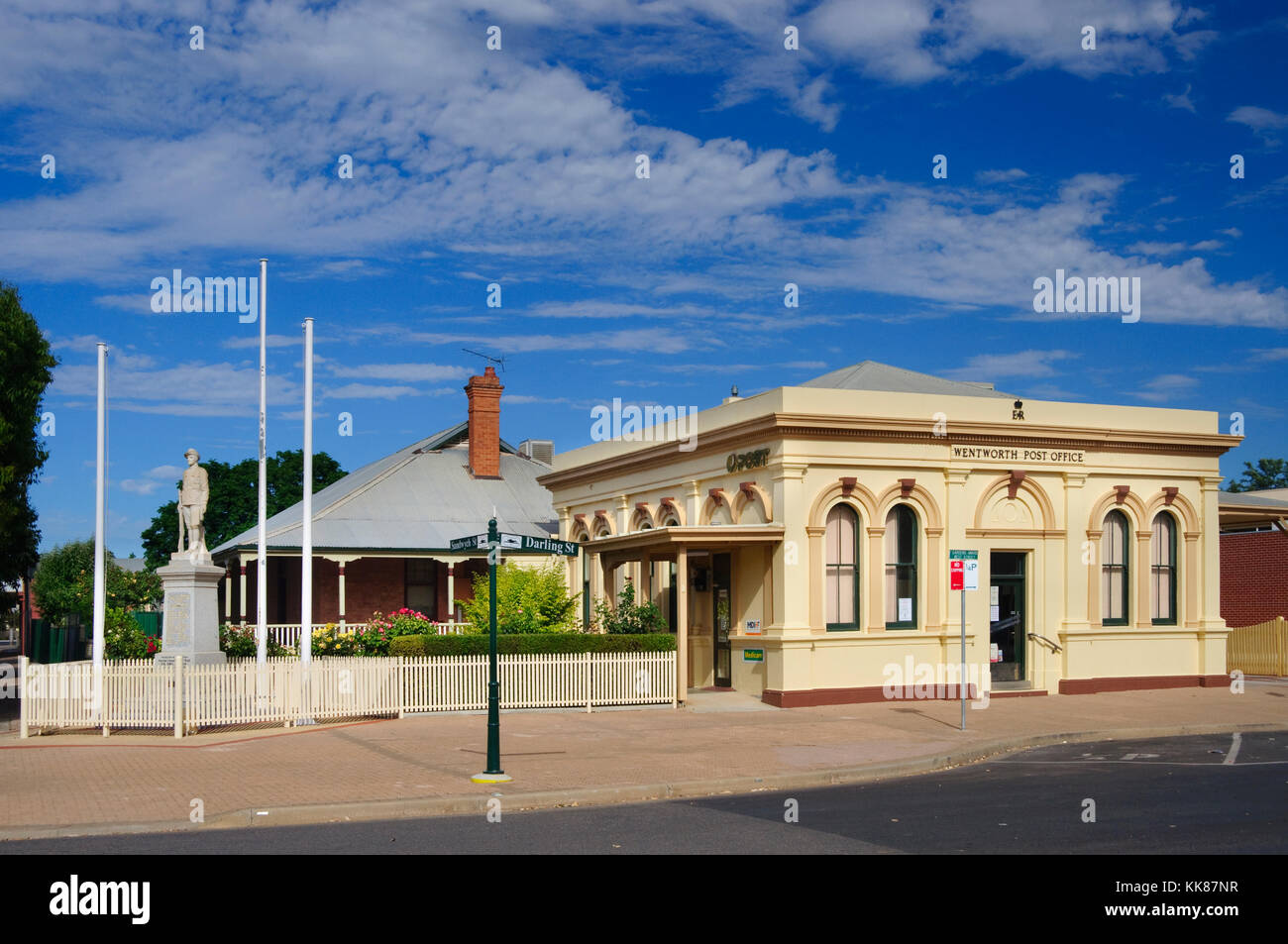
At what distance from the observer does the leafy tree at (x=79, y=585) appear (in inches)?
1668

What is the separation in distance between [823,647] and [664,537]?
3494 millimetres

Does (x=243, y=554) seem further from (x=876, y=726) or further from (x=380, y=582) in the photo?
(x=876, y=726)

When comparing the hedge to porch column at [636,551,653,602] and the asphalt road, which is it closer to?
porch column at [636,551,653,602]

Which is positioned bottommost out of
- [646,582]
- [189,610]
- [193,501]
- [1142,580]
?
[189,610]

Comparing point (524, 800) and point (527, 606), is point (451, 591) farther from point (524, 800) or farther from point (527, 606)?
point (524, 800)

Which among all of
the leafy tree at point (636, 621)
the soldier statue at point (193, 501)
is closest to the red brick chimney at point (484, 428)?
the leafy tree at point (636, 621)

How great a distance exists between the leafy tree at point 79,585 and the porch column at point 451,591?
9.62 metres

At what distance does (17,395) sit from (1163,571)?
73.7 feet

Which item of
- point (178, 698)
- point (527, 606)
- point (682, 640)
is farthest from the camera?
point (527, 606)

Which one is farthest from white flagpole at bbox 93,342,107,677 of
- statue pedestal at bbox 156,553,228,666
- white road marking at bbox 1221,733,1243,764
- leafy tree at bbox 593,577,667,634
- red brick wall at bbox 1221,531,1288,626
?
red brick wall at bbox 1221,531,1288,626

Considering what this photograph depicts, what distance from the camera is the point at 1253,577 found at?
115 feet

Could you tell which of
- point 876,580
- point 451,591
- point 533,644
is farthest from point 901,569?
point 451,591
